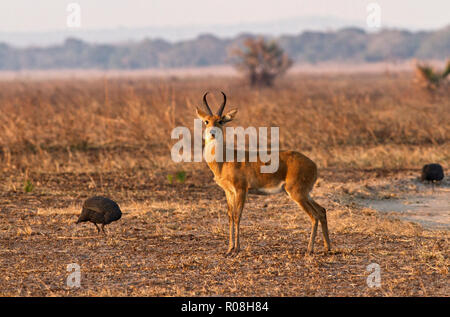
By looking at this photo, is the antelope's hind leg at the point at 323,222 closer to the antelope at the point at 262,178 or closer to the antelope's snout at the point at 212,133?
the antelope at the point at 262,178

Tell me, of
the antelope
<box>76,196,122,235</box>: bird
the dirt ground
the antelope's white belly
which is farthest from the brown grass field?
the antelope's white belly

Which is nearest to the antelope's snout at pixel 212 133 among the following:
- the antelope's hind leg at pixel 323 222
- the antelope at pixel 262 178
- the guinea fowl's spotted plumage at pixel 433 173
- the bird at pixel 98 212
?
the antelope at pixel 262 178

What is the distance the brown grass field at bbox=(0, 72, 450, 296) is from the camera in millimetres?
8188

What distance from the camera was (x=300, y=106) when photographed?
24875 millimetres

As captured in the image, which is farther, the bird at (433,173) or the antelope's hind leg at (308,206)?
the bird at (433,173)

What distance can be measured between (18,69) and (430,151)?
154469 millimetres

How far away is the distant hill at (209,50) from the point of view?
150625 millimetres

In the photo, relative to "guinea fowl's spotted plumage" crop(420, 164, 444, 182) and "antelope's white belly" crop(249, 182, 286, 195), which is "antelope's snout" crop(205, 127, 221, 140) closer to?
"antelope's white belly" crop(249, 182, 286, 195)

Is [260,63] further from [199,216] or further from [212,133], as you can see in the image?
[212,133]

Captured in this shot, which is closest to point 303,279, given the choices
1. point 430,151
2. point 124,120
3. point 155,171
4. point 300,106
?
point 155,171

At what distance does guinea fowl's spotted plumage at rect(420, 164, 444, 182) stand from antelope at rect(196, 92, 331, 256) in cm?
545

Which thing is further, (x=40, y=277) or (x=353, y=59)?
(x=353, y=59)

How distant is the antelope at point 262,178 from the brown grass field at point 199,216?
21.3 inches
